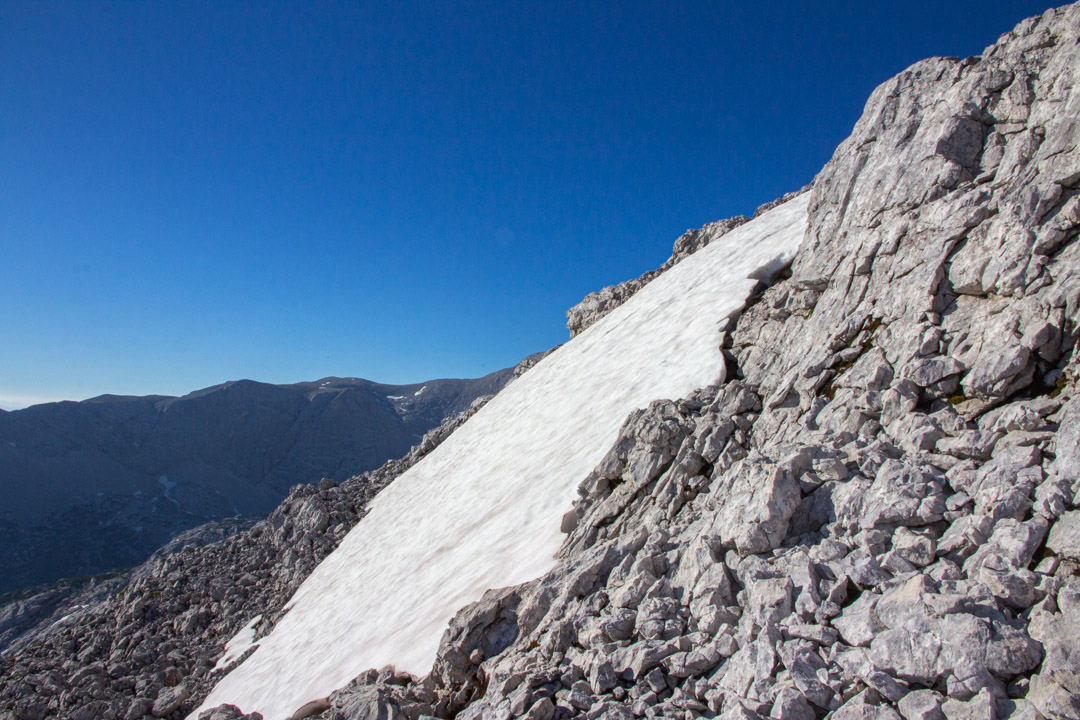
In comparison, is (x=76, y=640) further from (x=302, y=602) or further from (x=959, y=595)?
(x=959, y=595)

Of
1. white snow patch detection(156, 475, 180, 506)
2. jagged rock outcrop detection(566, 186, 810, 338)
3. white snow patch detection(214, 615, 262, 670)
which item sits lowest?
white snow patch detection(214, 615, 262, 670)

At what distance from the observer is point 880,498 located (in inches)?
292

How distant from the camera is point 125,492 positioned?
174 m

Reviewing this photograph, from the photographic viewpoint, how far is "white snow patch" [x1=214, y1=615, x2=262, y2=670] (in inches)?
787

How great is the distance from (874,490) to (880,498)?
189 millimetres

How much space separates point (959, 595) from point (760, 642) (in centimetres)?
211

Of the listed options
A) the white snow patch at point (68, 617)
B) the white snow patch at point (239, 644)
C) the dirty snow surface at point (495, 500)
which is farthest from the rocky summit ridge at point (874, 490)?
the white snow patch at point (68, 617)

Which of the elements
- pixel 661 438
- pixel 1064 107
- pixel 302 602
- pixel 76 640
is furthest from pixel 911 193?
pixel 76 640

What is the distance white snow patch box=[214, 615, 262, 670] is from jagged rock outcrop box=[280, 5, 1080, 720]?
10.2m

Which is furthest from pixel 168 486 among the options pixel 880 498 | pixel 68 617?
pixel 880 498

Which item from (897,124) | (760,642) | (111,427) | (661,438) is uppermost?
(111,427)

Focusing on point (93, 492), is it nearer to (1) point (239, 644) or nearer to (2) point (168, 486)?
(2) point (168, 486)

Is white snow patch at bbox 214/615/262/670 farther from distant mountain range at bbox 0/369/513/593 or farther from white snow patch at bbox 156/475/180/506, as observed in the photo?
white snow patch at bbox 156/475/180/506

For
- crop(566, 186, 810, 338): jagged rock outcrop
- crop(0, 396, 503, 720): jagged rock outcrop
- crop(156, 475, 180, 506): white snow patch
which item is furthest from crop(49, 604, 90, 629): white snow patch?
crop(156, 475, 180, 506): white snow patch
